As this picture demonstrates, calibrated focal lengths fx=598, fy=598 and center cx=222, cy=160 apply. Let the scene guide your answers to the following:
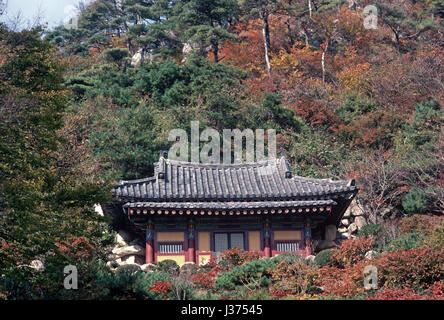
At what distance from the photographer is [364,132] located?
36.5 m

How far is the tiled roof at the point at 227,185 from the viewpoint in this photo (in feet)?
79.4

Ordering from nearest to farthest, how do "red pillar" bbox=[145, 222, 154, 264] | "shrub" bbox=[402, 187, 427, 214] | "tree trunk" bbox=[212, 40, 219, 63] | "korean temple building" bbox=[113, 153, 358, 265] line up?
1. "korean temple building" bbox=[113, 153, 358, 265]
2. "red pillar" bbox=[145, 222, 154, 264]
3. "shrub" bbox=[402, 187, 427, 214]
4. "tree trunk" bbox=[212, 40, 219, 63]

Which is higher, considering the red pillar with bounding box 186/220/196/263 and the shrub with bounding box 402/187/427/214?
the shrub with bounding box 402/187/427/214

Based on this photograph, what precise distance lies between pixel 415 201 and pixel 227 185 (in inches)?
366

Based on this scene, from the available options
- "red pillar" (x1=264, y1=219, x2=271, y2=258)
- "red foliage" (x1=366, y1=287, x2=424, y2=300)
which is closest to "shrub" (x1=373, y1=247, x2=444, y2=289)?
"red foliage" (x1=366, y1=287, x2=424, y2=300)

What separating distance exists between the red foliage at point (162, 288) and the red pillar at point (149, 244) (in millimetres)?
6280

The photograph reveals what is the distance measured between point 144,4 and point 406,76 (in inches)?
1202

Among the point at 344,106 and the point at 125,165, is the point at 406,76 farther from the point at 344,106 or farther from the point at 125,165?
the point at 125,165

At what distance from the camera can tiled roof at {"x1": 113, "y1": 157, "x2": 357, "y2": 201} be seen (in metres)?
24.2

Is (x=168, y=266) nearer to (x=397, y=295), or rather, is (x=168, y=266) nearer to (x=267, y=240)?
(x=267, y=240)

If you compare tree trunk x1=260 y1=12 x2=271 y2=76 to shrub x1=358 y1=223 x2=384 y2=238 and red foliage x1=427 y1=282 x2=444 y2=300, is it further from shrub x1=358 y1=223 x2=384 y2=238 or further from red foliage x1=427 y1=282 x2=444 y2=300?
red foliage x1=427 y1=282 x2=444 y2=300

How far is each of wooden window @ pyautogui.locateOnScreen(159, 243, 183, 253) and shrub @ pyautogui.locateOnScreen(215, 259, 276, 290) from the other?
13.5ft
